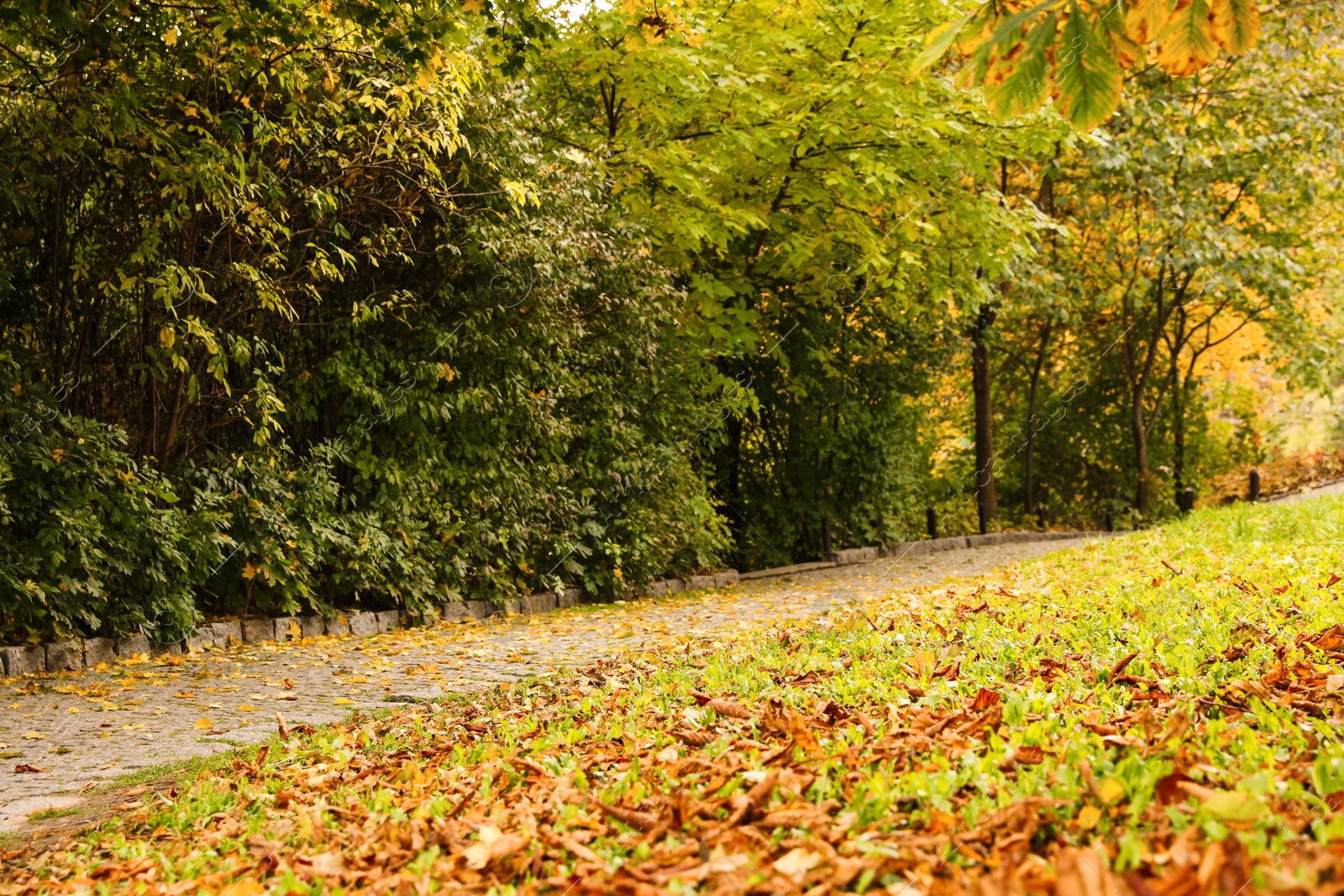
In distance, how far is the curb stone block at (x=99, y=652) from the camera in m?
7.36

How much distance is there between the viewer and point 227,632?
838 centimetres

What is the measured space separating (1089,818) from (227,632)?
23.9 feet

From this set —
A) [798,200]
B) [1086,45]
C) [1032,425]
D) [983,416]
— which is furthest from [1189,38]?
[1032,425]

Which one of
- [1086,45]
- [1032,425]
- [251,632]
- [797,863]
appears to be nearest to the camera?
[797,863]

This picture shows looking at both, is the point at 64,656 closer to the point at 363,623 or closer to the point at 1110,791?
the point at 363,623

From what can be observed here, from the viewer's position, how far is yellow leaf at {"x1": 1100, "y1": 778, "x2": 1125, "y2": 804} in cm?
263

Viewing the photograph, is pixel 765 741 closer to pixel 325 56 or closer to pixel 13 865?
pixel 13 865

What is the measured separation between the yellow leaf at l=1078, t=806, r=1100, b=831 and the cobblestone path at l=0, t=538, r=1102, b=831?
3.55 metres

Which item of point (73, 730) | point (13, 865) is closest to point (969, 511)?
point (73, 730)

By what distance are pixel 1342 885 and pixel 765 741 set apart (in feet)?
6.57

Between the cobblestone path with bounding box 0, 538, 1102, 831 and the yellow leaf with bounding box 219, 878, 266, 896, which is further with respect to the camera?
the cobblestone path with bounding box 0, 538, 1102, 831

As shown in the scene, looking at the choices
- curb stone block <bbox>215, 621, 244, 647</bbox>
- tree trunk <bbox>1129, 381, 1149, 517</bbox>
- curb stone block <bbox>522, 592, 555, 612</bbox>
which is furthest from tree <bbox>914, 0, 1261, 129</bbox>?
tree trunk <bbox>1129, 381, 1149, 517</bbox>

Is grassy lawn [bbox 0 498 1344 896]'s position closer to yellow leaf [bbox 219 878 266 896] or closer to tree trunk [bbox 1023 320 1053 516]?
yellow leaf [bbox 219 878 266 896]

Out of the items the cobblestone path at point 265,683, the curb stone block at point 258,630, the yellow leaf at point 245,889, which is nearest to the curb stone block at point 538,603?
the cobblestone path at point 265,683
